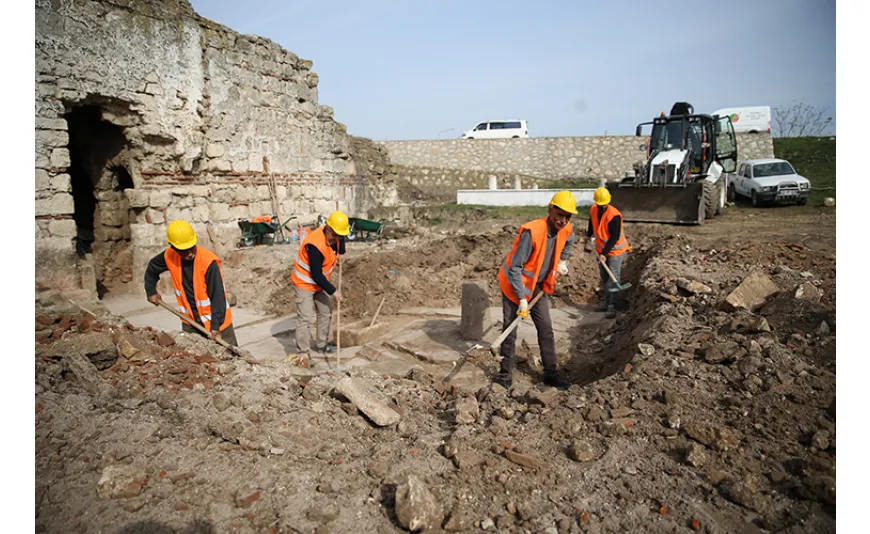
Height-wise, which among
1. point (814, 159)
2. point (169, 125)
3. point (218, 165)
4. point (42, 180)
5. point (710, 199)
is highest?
point (814, 159)

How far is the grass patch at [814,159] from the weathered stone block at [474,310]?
14005mm

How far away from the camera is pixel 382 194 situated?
14.0 metres

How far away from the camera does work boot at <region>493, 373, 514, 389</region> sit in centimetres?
502

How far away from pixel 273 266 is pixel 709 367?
7.08 m

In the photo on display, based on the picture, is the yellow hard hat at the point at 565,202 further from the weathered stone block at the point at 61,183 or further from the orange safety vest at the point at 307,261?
the weathered stone block at the point at 61,183

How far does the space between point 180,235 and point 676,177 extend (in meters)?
11.4

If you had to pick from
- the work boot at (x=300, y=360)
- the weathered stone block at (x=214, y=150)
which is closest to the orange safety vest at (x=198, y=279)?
the work boot at (x=300, y=360)

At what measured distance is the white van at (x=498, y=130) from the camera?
81.4 feet

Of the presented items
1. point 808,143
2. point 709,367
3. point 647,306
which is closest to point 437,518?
point 709,367

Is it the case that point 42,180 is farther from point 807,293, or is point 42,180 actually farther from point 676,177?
point 676,177

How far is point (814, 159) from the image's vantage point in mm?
21359

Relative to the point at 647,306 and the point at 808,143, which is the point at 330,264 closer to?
the point at 647,306

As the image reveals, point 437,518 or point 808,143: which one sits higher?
point 808,143

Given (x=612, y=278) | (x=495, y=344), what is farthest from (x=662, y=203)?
(x=495, y=344)
